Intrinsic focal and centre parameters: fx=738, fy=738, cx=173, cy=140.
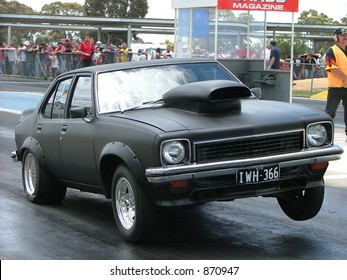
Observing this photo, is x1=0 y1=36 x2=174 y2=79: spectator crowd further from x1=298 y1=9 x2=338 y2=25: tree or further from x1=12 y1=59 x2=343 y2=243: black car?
x1=298 y1=9 x2=338 y2=25: tree

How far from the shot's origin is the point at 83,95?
762 centimetres

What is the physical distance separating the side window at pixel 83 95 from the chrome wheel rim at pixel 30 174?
1.10 m

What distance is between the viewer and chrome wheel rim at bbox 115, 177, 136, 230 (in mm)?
6480

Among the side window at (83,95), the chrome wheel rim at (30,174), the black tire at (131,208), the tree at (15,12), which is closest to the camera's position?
the black tire at (131,208)

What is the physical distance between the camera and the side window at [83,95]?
24.3 feet

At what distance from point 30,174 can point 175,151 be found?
3.06 metres

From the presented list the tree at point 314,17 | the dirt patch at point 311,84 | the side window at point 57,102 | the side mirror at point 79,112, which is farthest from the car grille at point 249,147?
the tree at point 314,17

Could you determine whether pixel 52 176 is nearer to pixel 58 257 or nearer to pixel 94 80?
pixel 94 80

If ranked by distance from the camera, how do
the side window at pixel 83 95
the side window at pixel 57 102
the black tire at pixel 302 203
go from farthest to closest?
the side window at pixel 57 102 → the side window at pixel 83 95 → the black tire at pixel 302 203

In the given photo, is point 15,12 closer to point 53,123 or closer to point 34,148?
point 34,148

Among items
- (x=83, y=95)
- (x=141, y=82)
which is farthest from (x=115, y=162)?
(x=83, y=95)

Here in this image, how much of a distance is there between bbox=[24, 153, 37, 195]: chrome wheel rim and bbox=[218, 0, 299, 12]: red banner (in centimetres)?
1013

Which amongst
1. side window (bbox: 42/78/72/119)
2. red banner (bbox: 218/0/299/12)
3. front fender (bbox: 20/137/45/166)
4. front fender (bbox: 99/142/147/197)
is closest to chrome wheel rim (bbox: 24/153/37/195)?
front fender (bbox: 20/137/45/166)

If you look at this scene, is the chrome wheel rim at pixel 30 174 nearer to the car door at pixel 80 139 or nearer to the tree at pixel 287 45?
the car door at pixel 80 139
